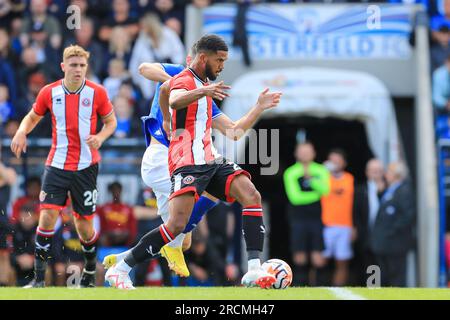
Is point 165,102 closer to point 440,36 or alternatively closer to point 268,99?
point 268,99

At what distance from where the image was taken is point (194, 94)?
8.28m

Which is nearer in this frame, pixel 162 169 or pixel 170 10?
pixel 162 169

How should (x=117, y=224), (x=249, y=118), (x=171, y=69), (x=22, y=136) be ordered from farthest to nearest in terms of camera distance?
(x=117, y=224)
(x=22, y=136)
(x=171, y=69)
(x=249, y=118)

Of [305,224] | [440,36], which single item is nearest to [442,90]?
[440,36]

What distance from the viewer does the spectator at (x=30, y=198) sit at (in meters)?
13.5

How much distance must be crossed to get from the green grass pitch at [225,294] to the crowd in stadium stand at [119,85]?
12.8ft

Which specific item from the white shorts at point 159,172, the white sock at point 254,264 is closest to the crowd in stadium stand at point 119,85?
the white shorts at point 159,172

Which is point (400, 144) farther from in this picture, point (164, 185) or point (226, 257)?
point (164, 185)

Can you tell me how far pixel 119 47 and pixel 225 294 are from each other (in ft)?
27.8

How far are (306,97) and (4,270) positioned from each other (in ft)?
17.0

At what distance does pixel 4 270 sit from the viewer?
43.2ft

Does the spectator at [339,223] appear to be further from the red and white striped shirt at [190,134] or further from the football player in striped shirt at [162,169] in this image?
the red and white striped shirt at [190,134]
